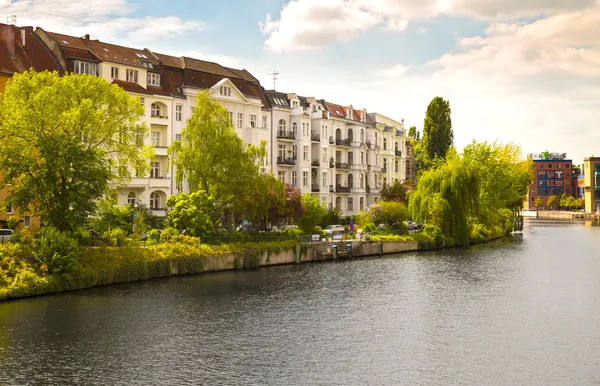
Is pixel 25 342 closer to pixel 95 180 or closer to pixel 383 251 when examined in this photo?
pixel 95 180

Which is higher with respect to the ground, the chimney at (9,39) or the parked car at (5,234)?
the chimney at (9,39)

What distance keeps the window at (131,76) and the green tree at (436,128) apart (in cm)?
5034

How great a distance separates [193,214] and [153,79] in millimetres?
21151

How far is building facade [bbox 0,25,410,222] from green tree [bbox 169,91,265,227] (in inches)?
147

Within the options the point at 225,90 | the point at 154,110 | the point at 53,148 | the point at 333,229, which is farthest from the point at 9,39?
the point at 333,229

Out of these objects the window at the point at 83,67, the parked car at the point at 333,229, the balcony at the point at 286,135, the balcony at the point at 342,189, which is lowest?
the parked car at the point at 333,229

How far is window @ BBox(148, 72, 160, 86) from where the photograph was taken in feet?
225

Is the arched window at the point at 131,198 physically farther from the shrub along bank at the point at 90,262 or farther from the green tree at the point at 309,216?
the green tree at the point at 309,216

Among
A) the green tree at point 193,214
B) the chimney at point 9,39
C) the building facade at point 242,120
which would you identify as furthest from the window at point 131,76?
the green tree at point 193,214

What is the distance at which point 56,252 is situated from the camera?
41094mm

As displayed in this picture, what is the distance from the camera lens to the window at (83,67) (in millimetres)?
61781

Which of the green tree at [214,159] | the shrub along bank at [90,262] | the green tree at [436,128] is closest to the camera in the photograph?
the shrub along bank at [90,262]

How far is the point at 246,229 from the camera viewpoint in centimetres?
6562

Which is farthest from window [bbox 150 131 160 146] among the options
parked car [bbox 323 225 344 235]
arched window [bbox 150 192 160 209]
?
parked car [bbox 323 225 344 235]
